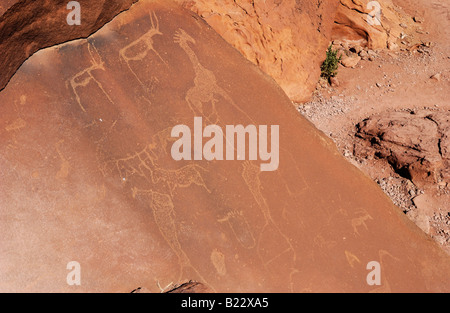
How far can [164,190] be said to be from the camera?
2.62 m

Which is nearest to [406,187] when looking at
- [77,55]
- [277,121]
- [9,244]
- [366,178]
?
[366,178]

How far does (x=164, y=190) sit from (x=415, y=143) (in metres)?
2.36

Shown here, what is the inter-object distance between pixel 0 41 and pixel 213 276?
5.88 ft

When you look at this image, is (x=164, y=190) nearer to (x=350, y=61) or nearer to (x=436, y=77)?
(x=350, y=61)

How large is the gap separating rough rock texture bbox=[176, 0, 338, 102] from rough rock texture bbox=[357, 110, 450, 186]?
94 centimetres

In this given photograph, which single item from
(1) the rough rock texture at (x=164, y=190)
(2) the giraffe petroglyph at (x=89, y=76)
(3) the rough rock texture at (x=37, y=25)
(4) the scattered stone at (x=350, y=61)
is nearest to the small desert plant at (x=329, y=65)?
(4) the scattered stone at (x=350, y=61)

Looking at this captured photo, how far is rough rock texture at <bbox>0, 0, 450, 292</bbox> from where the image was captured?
2.39 meters

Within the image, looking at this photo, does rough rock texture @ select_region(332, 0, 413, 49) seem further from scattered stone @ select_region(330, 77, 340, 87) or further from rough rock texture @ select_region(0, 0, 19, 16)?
rough rock texture @ select_region(0, 0, 19, 16)

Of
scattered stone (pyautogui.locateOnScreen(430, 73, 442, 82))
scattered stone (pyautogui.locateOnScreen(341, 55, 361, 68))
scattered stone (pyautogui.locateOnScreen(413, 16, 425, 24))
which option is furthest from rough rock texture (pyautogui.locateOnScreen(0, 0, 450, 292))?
scattered stone (pyautogui.locateOnScreen(413, 16, 425, 24))

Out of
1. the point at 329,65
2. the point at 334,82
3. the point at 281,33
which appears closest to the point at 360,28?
the point at 329,65

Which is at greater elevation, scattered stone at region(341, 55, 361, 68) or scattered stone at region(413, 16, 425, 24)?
scattered stone at region(413, 16, 425, 24)

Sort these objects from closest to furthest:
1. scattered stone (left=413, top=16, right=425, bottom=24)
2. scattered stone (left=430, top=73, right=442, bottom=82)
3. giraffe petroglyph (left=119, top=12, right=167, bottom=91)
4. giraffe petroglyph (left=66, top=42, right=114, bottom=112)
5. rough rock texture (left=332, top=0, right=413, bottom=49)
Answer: giraffe petroglyph (left=66, top=42, right=114, bottom=112), giraffe petroglyph (left=119, top=12, right=167, bottom=91), scattered stone (left=430, top=73, right=442, bottom=82), rough rock texture (left=332, top=0, right=413, bottom=49), scattered stone (left=413, top=16, right=425, bottom=24)

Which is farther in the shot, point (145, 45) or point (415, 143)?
point (415, 143)

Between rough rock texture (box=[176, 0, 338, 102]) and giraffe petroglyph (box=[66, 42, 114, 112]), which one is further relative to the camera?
rough rock texture (box=[176, 0, 338, 102])
